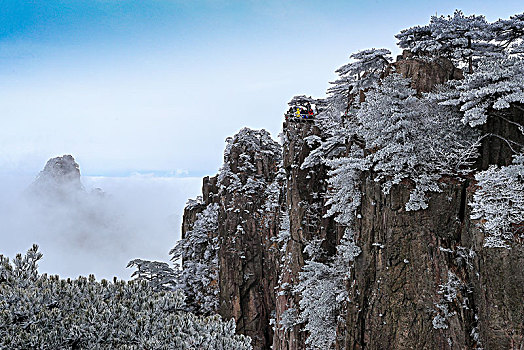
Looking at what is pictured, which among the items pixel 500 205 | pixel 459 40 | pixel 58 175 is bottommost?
pixel 500 205

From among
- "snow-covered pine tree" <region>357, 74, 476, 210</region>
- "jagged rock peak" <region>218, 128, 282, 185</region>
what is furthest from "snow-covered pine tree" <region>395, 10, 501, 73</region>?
"jagged rock peak" <region>218, 128, 282, 185</region>

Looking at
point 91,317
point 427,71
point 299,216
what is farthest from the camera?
point 299,216

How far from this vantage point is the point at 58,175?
5634 centimetres

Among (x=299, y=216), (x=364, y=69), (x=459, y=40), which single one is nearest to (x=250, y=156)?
(x=299, y=216)

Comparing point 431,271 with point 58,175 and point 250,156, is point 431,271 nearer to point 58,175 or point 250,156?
point 250,156

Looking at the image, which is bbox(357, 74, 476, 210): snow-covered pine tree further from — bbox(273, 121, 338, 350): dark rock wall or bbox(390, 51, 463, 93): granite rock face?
bbox(273, 121, 338, 350): dark rock wall

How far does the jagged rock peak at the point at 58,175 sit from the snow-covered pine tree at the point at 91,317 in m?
56.4

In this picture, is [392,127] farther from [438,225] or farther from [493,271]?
[493,271]

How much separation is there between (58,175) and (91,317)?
58297mm

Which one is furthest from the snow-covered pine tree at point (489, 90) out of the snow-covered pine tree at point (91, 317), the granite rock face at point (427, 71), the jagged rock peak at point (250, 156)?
the jagged rock peak at point (250, 156)

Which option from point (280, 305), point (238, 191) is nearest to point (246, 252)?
point (238, 191)

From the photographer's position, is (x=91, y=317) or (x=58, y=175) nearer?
(x=91, y=317)

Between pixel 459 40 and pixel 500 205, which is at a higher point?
pixel 459 40

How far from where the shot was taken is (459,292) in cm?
806
